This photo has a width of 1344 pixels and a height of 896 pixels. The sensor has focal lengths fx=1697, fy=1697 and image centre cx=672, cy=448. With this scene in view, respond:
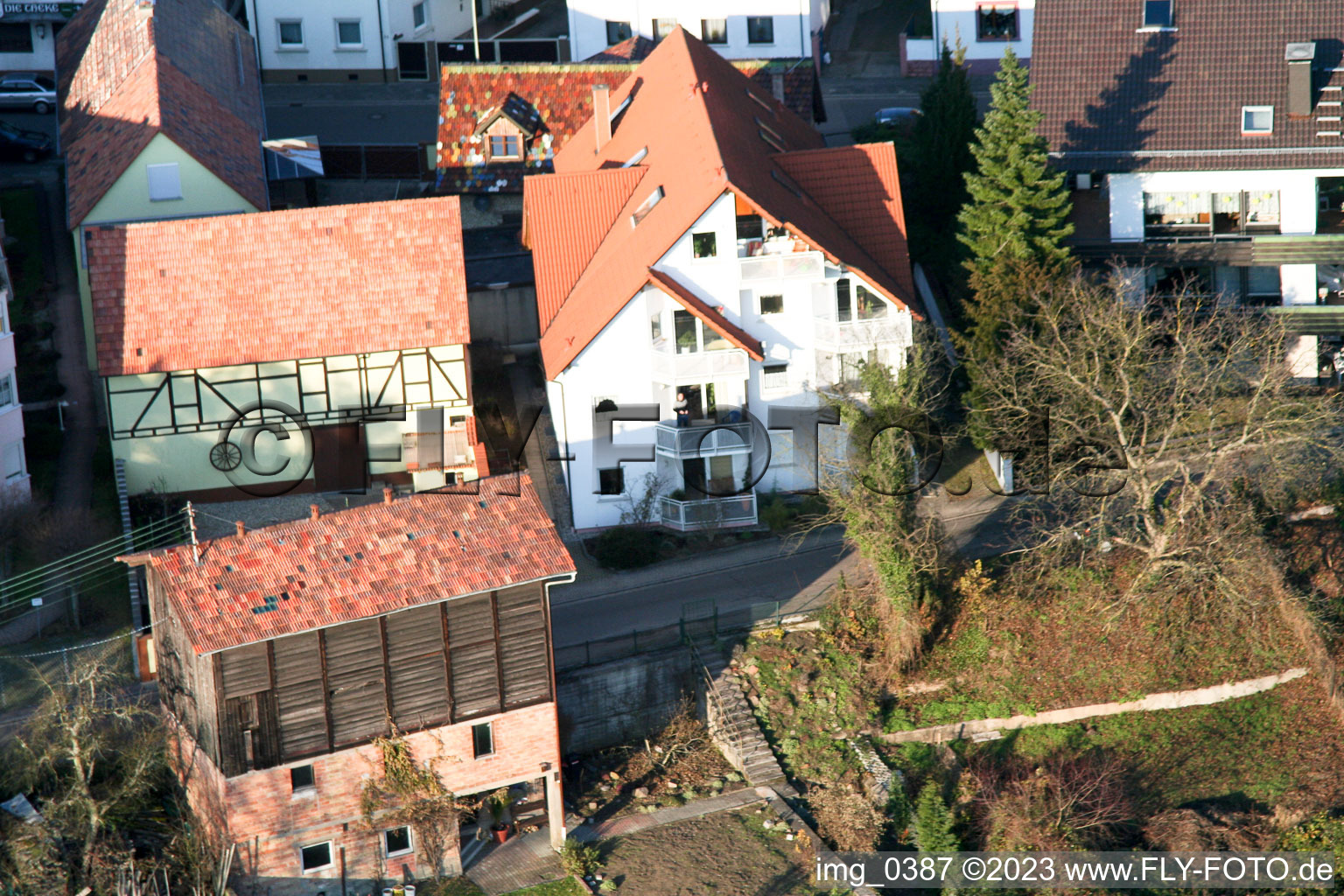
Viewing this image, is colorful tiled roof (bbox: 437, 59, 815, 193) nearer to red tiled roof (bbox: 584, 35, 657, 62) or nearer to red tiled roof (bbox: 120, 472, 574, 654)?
red tiled roof (bbox: 584, 35, 657, 62)

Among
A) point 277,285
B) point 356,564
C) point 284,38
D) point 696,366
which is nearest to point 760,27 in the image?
point 284,38

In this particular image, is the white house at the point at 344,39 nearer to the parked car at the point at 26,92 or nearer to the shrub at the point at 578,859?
the parked car at the point at 26,92

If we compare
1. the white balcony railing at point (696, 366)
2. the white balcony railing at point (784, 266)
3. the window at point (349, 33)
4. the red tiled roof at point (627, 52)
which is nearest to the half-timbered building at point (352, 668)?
the white balcony railing at point (696, 366)

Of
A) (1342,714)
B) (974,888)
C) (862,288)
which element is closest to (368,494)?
(862,288)

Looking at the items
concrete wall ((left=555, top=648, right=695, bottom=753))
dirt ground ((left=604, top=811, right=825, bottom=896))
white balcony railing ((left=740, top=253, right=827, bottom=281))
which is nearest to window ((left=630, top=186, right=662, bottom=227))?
white balcony railing ((left=740, top=253, right=827, bottom=281))

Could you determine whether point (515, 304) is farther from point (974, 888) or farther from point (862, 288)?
point (974, 888)
